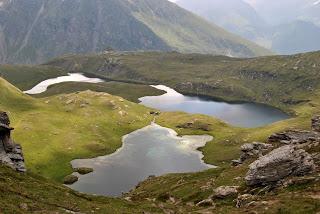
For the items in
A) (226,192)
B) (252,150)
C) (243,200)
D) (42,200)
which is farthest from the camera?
(252,150)

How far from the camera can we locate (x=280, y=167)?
239ft

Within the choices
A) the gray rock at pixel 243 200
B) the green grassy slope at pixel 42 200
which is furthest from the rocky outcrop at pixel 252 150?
the green grassy slope at pixel 42 200

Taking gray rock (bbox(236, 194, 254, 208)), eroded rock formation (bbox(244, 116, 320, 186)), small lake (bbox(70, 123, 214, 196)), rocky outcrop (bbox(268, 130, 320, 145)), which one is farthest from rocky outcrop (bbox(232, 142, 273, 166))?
small lake (bbox(70, 123, 214, 196))

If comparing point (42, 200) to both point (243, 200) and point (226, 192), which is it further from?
point (226, 192)

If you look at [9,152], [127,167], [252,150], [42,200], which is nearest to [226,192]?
[42,200]

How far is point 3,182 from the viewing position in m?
61.2

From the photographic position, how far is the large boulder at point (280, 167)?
72250 mm

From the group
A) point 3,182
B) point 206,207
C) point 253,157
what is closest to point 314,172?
point 206,207

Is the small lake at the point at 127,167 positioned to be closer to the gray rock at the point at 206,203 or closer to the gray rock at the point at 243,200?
the gray rock at the point at 206,203

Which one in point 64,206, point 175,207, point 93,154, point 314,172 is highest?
point 314,172

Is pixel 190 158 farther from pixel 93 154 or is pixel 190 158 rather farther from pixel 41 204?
pixel 41 204

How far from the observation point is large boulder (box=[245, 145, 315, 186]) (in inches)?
2844

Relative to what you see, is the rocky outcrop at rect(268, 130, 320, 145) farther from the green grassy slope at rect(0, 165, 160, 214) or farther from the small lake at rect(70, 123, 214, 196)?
the small lake at rect(70, 123, 214, 196)

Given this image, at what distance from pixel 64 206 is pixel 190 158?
137790 mm
